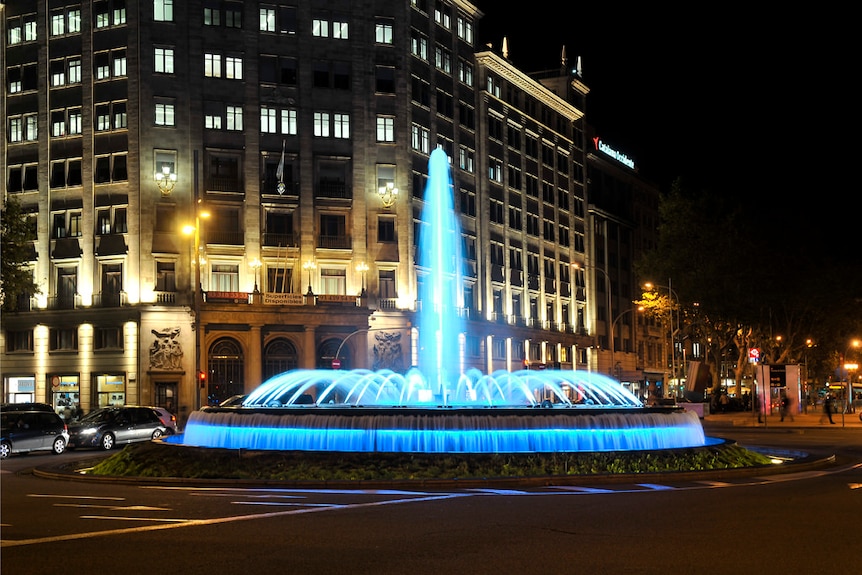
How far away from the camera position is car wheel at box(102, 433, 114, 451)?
40062mm

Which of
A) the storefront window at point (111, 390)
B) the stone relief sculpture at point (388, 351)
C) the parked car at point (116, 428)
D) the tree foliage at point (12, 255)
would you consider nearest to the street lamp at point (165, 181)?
the storefront window at point (111, 390)

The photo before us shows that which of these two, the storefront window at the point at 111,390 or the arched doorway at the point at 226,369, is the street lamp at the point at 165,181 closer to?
the arched doorway at the point at 226,369

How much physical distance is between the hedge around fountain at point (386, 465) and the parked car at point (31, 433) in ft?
45.2

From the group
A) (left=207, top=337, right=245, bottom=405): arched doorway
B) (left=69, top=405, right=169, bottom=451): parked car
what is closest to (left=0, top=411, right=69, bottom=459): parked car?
(left=69, top=405, right=169, bottom=451): parked car

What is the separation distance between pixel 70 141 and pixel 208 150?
9184 mm

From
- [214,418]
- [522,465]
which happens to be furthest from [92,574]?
[214,418]

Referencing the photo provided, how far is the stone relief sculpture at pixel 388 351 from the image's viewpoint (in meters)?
73.1

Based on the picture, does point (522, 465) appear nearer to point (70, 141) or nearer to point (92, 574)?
point (92, 574)

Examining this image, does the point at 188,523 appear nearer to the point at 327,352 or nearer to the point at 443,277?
the point at 327,352

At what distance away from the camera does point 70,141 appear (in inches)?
2817

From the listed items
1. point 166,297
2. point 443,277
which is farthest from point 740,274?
point 166,297

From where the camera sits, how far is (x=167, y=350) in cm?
6794

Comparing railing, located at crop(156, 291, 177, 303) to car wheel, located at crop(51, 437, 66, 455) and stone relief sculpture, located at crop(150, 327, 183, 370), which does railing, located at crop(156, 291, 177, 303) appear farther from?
car wheel, located at crop(51, 437, 66, 455)

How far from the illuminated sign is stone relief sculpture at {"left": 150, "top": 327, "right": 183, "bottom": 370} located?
59436mm
